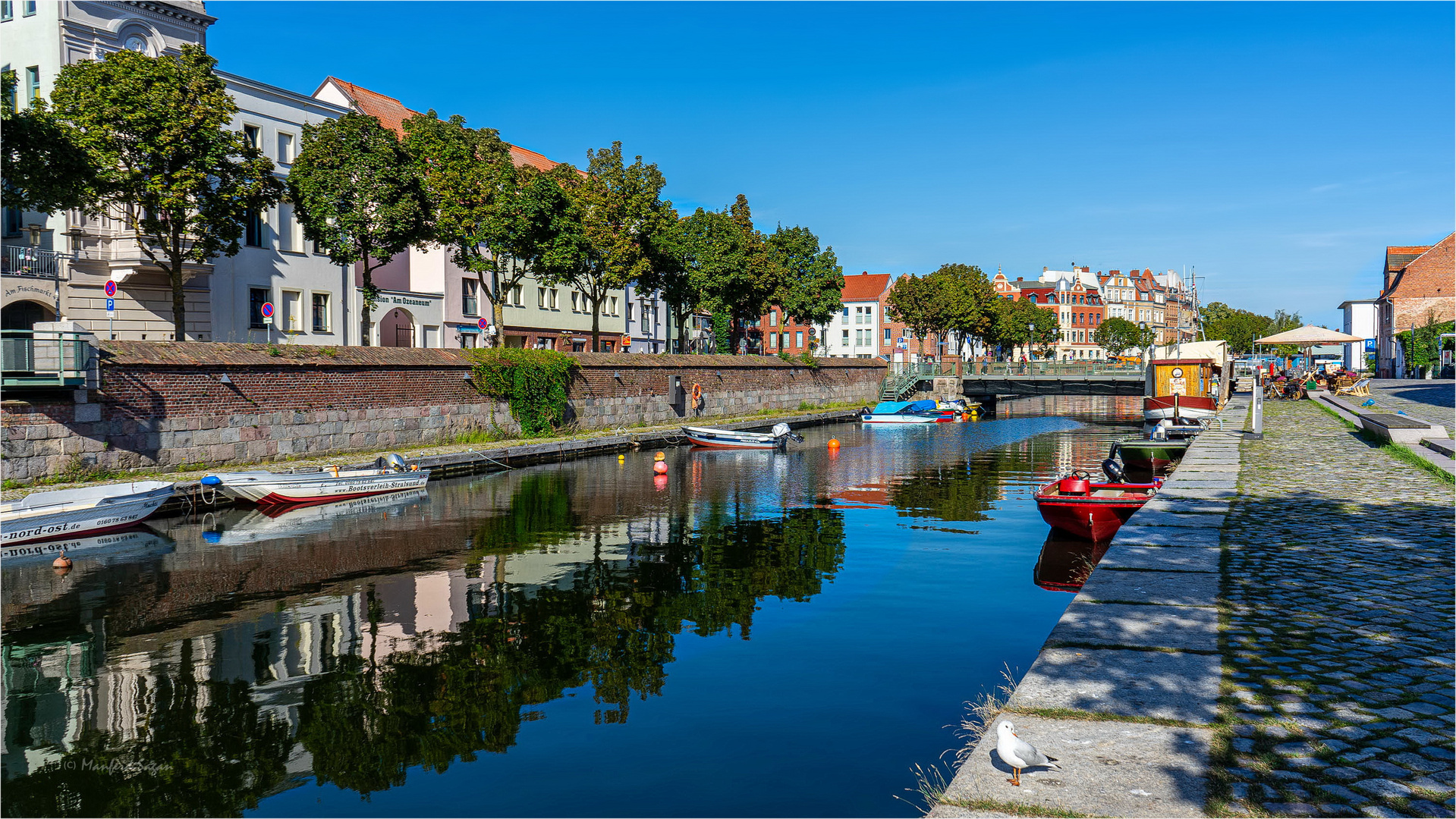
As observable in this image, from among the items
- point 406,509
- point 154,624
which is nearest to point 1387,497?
point 154,624

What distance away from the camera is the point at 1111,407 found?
89.1 metres

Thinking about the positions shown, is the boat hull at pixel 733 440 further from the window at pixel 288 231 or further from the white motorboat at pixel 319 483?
the window at pixel 288 231

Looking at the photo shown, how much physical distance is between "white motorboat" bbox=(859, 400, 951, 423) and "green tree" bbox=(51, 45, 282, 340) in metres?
39.4

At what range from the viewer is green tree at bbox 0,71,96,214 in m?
25.8

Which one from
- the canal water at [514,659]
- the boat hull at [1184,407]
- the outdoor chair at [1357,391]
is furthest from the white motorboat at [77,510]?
the outdoor chair at [1357,391]

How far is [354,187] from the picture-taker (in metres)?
36.1

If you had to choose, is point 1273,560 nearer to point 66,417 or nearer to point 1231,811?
point 1231,811

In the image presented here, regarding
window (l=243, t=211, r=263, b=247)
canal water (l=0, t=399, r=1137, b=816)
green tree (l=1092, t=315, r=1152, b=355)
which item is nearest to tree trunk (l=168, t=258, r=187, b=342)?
window (l=243, t=211, r=263, b=247)

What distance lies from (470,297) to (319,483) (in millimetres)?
29999

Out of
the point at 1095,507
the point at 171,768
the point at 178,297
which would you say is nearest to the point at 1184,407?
the point at 1095,507

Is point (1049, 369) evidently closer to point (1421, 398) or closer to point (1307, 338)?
point (1307, 338)

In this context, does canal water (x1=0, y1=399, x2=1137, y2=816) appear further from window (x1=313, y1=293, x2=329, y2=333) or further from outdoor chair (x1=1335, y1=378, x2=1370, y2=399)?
outdoor chair (x1=1335, y1=378, x2=1370, y2=399)

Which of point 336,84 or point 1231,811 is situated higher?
point 336,84

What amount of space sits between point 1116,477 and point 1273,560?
32.7 ft
